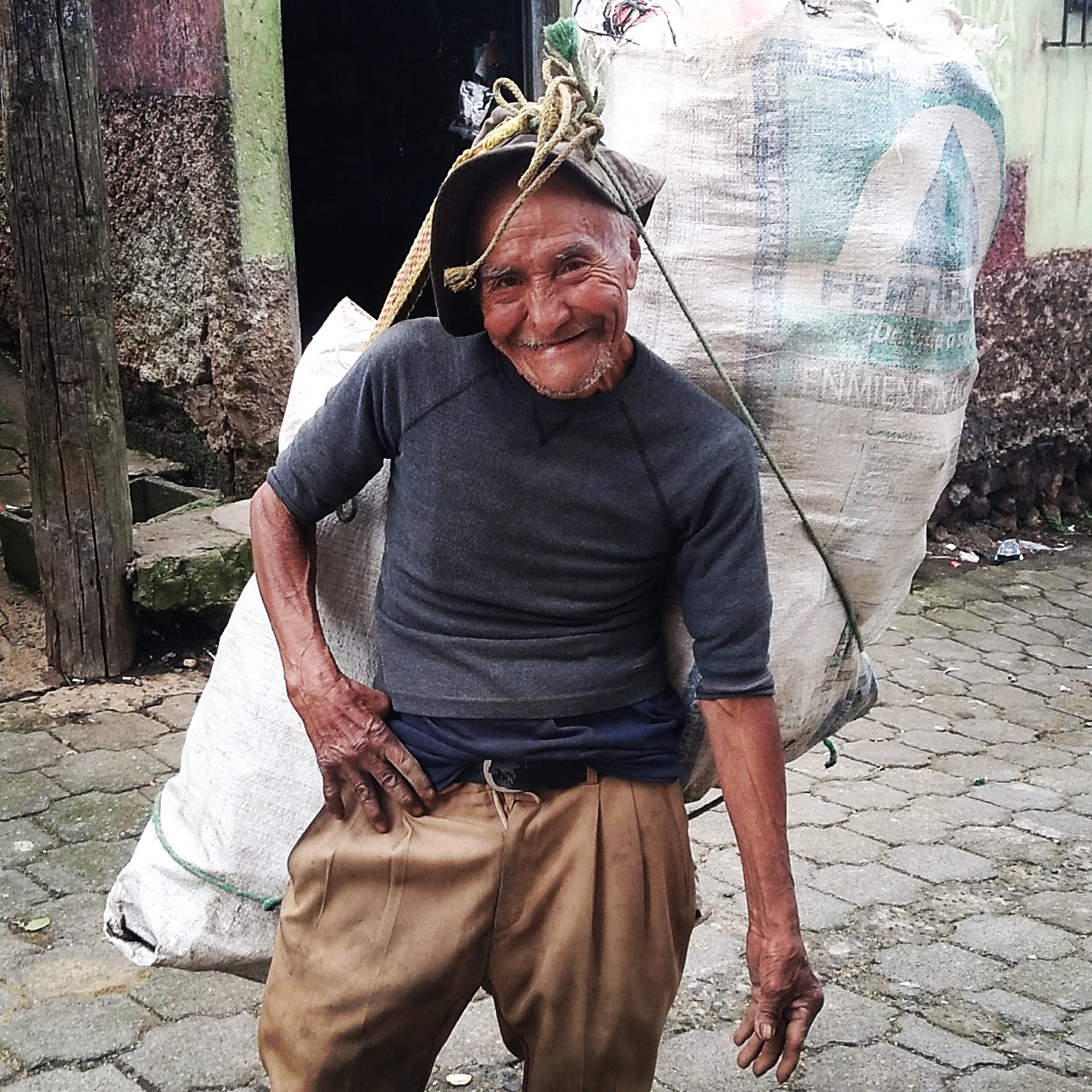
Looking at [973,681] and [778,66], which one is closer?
[778,66]

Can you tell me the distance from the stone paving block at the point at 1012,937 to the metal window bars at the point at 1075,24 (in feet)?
15.1

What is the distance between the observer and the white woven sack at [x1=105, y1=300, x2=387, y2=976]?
2.05 metres

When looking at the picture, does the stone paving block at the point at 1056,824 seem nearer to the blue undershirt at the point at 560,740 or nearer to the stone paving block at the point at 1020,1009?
the stone paving block at the point at 1020,1009

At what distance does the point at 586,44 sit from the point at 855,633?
94 cm

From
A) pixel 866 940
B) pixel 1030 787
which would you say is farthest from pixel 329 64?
pixel 866 940

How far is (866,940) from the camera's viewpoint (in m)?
3.28

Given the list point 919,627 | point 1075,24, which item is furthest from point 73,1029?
point 1075,24

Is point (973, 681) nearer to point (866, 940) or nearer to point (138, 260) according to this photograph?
point (866, 940)

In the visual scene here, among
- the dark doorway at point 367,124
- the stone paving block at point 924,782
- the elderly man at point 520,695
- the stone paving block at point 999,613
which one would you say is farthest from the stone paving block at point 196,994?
the dark doorway at point 367,124

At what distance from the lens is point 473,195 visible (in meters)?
1.76

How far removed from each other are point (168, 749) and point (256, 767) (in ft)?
7.33

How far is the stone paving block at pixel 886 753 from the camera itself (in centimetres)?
441

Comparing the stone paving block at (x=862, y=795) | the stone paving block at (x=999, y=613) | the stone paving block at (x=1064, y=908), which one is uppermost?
the stone paving block at (x=1064, y=908)

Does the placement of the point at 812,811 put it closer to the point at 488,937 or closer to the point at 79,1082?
the point at 79,1082
